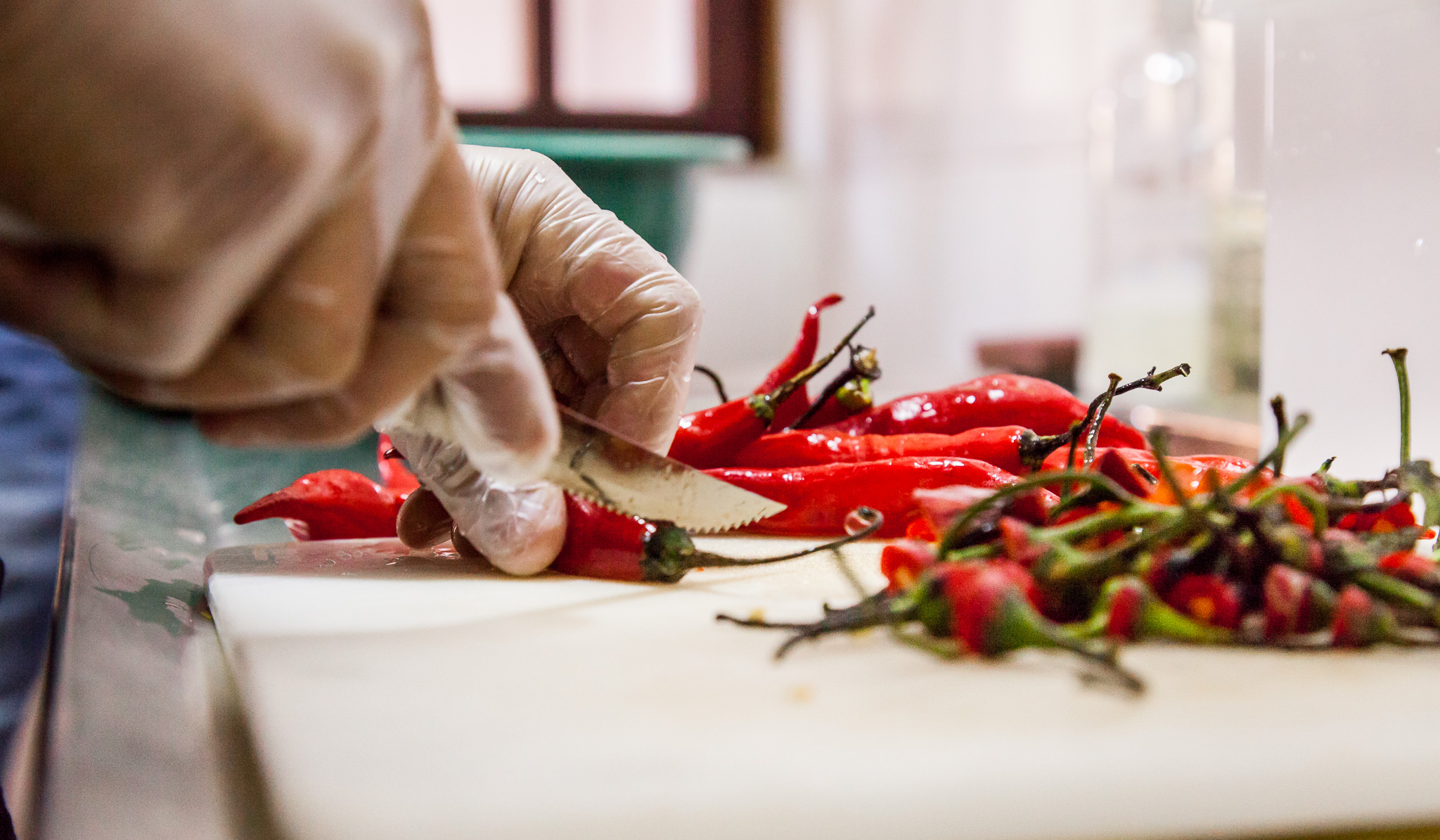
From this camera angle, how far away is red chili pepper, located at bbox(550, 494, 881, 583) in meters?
0.76

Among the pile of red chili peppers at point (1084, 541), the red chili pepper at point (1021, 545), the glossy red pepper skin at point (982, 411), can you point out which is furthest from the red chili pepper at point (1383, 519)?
the glossy red pepper skin at point (982, 411)

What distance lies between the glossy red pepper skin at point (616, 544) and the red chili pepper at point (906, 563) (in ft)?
0.55

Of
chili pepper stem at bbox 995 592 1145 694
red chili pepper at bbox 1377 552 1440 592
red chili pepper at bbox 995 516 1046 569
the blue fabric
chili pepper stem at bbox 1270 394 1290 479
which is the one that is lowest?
the blue fabric

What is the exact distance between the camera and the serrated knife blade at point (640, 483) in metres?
0.74

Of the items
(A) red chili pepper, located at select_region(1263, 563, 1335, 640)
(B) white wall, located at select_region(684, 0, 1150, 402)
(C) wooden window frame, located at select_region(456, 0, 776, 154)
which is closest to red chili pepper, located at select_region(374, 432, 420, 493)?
(A) red chili pepper, located at select_region(1263, 563, 1335, 640)

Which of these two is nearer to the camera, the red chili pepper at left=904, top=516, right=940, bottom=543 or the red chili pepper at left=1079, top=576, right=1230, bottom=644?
the red chili pepper at left=1079, top=576, right=1230, bottom=644

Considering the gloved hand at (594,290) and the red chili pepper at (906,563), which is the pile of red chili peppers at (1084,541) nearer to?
the red chili pepper at (906,563)

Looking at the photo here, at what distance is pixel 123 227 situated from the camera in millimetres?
410

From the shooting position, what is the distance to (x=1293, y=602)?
56 cm

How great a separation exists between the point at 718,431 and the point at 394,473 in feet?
1.13

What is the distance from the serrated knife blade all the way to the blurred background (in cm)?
78

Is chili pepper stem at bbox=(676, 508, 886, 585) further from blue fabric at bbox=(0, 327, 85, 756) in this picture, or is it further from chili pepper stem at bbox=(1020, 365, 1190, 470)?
blue fabric at bbox=(0, 327, 85, 756)

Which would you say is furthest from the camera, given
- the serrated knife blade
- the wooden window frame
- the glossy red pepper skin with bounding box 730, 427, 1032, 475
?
the wooden window frame

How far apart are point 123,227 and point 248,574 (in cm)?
43
